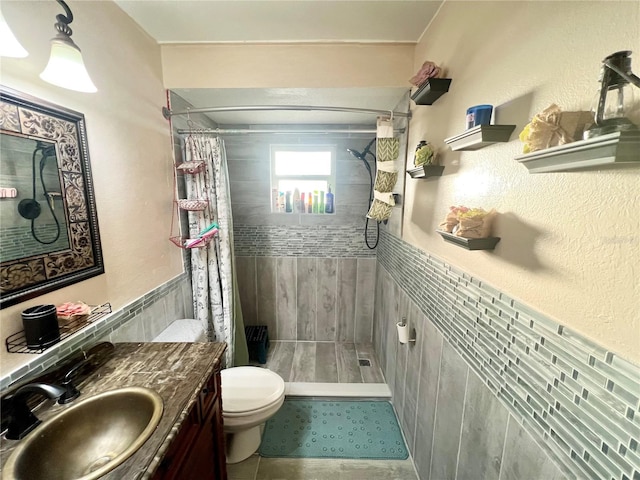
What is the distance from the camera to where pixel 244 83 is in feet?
5.48

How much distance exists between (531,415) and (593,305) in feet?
1.22

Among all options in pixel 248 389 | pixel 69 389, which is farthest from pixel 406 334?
pixel 69 389

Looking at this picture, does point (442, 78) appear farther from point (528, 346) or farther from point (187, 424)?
point (187, 424)

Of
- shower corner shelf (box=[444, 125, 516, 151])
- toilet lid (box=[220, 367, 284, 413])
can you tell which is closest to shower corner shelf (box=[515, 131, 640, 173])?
shower corner shelf (box=[444, 125, 516, 151])

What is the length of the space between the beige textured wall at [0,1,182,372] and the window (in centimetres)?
106

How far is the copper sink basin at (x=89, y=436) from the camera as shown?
0.69 meters

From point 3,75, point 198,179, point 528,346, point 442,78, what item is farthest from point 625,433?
point 198,179

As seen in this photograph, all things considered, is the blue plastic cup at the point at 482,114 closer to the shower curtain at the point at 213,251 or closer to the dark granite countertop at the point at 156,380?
the dark granite countertop at the point at 156,380

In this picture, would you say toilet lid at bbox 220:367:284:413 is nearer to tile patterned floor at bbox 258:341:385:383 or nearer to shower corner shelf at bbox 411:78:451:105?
tile patterned floor at bbox 258:341:385:383

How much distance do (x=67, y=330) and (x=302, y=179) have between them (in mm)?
2064

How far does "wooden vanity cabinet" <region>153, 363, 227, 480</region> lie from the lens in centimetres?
79

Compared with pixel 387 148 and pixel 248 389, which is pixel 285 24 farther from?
pixel 248 389

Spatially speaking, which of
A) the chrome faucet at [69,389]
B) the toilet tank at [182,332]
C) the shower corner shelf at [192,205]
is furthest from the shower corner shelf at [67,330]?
the shower corner shelf at [192,205]

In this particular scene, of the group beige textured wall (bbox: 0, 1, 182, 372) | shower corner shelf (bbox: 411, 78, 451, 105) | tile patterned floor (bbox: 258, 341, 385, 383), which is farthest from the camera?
tile patterned floor (bbox: 258, 341, 385, 383)
